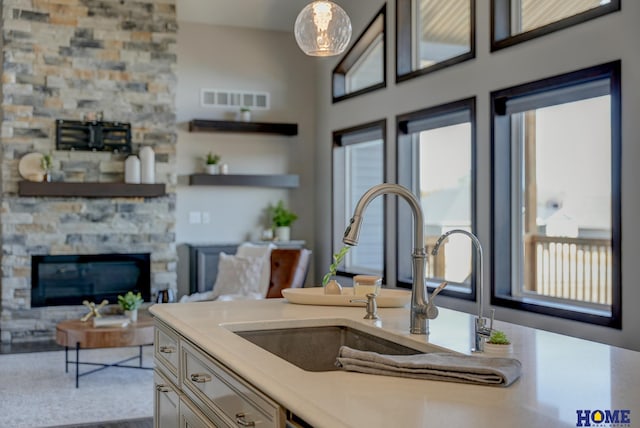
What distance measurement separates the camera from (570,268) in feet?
15.4

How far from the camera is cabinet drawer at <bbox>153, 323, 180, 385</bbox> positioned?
7.99 ft

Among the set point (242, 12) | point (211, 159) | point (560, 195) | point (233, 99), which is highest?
point (242, 12)

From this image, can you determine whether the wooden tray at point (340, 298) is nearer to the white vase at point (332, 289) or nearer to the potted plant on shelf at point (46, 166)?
the white vase at point (332, 289)

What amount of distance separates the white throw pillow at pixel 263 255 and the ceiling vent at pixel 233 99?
1.68 metres

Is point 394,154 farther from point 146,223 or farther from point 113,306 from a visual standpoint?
point 113,306

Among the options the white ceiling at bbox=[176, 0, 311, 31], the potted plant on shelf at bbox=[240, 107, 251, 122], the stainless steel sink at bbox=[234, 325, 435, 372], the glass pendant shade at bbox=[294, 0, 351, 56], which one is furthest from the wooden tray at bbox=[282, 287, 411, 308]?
the white ceiling at bbox=[176, 0, 311, 31]

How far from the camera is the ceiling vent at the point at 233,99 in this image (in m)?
7.71

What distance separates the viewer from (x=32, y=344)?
6773 millimetres

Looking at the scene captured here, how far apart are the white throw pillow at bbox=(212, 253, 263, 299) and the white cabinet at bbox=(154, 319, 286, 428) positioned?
3634 mm

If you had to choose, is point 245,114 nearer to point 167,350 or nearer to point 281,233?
point 281,233

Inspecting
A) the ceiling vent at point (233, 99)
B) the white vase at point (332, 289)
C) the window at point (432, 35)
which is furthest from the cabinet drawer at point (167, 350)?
the ceiling vent at point (233, 99)

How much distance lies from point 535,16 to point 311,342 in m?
3.33

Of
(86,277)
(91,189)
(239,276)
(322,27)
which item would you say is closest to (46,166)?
(91,189)

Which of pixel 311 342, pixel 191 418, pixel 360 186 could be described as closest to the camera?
pixel 191 418
